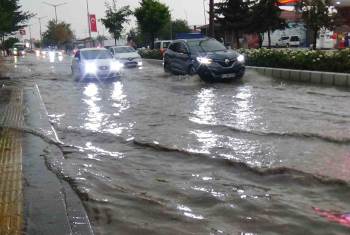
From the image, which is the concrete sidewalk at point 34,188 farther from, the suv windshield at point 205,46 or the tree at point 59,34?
the tree at point 59,34

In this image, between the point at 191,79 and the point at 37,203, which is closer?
the point at 37,203

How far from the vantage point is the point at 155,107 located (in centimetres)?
A: 1204

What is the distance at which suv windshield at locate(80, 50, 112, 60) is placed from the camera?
22172mm

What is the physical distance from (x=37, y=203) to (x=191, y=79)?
49.1ft

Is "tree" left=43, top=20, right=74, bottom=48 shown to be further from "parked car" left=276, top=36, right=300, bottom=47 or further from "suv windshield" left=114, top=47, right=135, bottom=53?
"suv windshield" left=114, top=47, right=135, bottom=53

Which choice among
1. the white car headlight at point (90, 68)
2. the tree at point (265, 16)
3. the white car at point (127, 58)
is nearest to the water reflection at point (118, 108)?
the white car headlight at point (90, 68)

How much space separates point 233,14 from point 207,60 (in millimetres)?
28751

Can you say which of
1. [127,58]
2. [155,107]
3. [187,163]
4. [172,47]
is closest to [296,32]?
[127,58]

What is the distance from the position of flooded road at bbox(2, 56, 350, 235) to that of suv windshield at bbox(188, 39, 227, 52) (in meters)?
6.53

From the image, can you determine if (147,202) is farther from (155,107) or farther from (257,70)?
(257,70)

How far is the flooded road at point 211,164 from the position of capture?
4.51 meters

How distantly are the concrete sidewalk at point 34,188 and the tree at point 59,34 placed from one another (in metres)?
111

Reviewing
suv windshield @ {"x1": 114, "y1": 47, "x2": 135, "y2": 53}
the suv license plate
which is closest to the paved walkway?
the suv license plate

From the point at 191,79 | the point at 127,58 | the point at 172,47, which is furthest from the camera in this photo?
the point at 127,58
